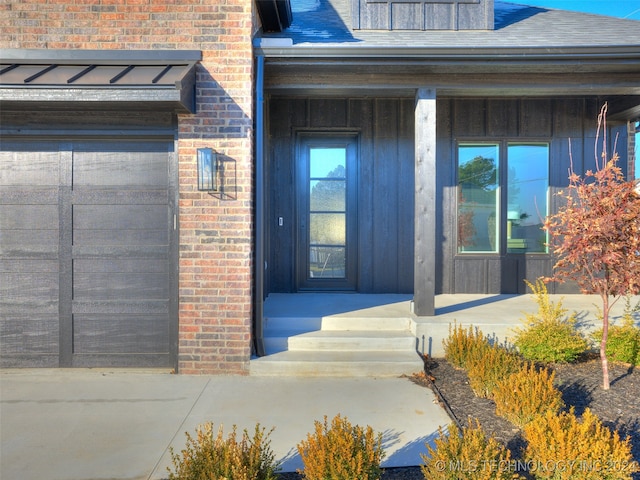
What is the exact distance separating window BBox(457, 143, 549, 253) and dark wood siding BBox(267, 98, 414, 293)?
0.93m

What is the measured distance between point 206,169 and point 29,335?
2651mm

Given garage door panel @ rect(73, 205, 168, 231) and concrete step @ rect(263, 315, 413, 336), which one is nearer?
garage door panel @ rect(73, 205, 168, 231)

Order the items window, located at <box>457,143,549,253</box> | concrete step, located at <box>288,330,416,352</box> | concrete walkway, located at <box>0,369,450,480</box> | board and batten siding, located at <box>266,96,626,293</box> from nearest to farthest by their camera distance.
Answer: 1. concrete walkway, located at <box>0,369,450,480</box>
2. concrete step, located at <box>288,330,416,352</box>
3. board and batten siding, located at <box>266,96,626,293</box>
4. window, located at <box>457,143,549,253</box>

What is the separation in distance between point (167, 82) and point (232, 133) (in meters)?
0.79

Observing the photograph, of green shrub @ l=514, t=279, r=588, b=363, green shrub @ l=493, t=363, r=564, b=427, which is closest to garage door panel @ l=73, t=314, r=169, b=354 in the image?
green shrub @ l=493, t=363, r=564, b=427

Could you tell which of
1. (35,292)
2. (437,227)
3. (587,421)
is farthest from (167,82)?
(437,227)

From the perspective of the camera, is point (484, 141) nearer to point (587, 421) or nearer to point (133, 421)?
point (587, 421)

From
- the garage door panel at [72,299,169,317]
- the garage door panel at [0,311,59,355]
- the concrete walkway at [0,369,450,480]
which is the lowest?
the concrete walkway at [0,369,450,480]

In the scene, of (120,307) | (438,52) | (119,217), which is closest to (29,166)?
(119,217)

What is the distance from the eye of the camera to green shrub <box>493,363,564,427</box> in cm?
297

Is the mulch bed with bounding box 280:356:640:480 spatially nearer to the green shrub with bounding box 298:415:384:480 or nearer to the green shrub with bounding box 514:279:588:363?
the green shrub with bounding box 514:279:588:363

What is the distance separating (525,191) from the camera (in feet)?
21.5

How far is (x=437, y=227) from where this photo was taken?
6508 mm

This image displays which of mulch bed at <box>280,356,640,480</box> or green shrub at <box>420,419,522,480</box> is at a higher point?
green shrub at <box>420,419,522,480</box>
